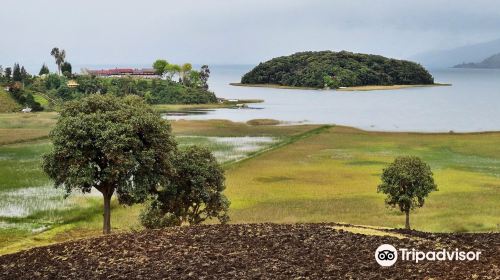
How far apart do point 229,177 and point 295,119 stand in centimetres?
7440

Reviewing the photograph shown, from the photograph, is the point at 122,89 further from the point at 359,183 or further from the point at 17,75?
the point at 359,183

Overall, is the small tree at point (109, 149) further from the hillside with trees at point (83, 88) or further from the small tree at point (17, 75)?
the small tree at point (17, 75)

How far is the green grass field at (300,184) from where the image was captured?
44.0 meters

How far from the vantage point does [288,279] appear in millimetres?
19812

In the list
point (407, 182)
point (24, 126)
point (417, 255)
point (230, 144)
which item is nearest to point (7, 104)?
point (24, 126)

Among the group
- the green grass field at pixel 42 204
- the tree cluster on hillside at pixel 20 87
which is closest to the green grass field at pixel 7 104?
the tree cluster on hillside at pixel 20 87

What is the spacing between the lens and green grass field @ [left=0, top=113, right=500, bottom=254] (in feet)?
144

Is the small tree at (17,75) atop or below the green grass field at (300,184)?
atop

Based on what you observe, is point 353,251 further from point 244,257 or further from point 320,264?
point 244,257

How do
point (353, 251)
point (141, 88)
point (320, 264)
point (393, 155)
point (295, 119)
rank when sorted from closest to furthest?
point (320, 264)
point (353, 251)
point (393, 155)
point (295, 119)
point (141, 88)

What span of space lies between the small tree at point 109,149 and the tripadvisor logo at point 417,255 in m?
17.6

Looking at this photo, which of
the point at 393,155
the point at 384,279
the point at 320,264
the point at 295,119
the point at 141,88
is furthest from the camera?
the point at 141,88

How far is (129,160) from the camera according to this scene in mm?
34812

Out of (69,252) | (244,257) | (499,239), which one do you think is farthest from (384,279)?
(69,252)
